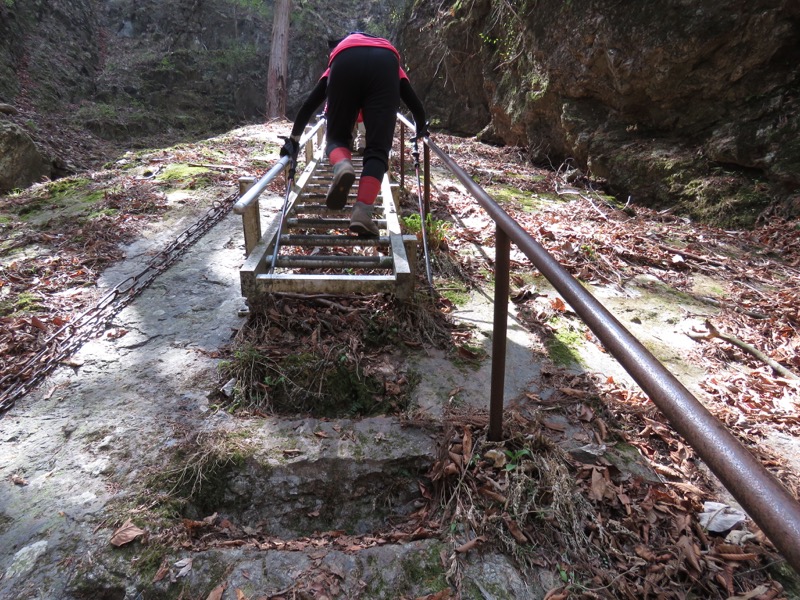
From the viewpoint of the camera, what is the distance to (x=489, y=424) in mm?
2355

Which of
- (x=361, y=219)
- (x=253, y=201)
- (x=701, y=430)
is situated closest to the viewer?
(x=701, y=430)

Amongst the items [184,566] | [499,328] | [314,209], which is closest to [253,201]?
[314,209]

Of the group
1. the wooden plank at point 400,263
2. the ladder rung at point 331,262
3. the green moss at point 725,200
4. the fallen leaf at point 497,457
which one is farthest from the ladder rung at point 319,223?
the green moss at point 725,200

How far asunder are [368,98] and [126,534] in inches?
126

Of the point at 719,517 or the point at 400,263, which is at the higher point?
the point at 400,263

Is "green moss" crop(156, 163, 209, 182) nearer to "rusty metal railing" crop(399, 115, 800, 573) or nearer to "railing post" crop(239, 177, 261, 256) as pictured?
"railing post" crop(239, 177, 261, 256)

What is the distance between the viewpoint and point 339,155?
11.7 feet

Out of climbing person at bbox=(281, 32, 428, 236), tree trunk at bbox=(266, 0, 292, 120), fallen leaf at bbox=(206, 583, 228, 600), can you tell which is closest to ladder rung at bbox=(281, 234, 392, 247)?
climbing person at bbox=(281, 32, 428, 236)

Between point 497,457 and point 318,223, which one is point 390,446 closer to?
point 497,457

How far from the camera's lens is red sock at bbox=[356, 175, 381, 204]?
3494 mm

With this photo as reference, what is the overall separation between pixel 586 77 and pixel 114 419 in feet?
26.8

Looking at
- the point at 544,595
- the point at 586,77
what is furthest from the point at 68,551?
the point at 586,77

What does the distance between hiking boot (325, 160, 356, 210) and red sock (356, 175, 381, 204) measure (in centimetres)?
12

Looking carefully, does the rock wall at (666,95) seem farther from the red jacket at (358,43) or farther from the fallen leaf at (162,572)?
the fallen leaf at (162,572)
